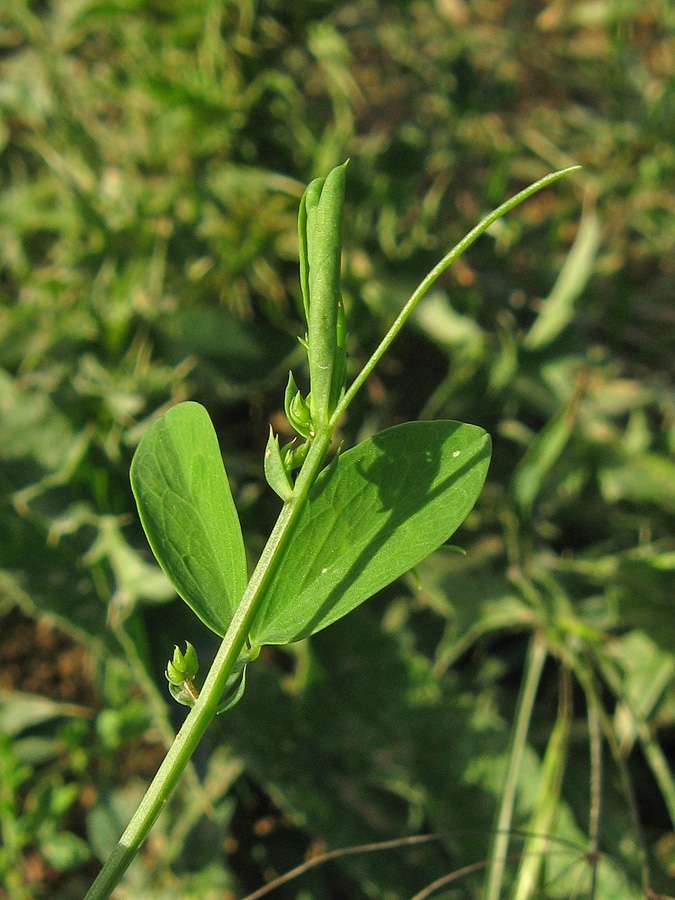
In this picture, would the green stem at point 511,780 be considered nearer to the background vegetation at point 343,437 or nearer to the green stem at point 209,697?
the background vegetation at point 343,437

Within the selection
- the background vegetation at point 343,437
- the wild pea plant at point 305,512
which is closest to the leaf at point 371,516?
the wild pea plant at point 305,512

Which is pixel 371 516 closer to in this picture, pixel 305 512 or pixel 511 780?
pixel 305 512

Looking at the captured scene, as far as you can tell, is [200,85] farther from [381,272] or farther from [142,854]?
[142,854]

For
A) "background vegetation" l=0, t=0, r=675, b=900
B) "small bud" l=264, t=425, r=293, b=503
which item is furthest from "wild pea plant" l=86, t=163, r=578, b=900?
"background vegetation" l=0, t=0, r=675, b=900

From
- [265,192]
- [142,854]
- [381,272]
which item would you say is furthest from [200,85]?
[142,854]

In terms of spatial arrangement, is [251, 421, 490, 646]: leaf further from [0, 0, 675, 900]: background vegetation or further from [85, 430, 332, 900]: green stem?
[0, 0, 675, 900]: background vegetation
